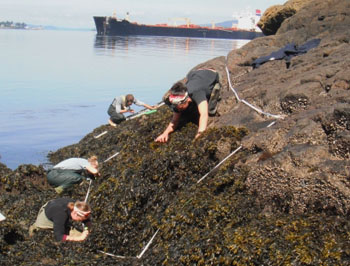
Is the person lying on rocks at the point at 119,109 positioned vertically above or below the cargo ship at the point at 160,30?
above

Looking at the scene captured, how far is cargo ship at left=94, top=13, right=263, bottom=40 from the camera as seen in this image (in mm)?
102750

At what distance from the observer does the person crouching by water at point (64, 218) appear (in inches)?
254

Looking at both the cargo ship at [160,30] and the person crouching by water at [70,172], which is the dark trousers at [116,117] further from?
the cargo ship at [160,30]

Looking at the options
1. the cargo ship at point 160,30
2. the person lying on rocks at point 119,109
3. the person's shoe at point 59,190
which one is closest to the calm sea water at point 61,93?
the person lying on rocks at point 119,109

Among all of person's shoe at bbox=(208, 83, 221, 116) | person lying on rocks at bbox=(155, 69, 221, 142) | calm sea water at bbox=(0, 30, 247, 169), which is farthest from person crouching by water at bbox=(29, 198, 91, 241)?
calm sea water at bbox=(0, 30, 247, 169)

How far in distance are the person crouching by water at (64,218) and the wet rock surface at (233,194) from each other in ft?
0.48

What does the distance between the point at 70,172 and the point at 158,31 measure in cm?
10175

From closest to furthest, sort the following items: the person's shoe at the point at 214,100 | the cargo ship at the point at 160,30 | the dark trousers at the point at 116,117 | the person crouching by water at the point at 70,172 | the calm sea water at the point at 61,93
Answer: the person's shoe at the point at 214,100 < the person crouching by water at the point at 70,172 < the dark trousers at the point at 116,117 < the calm sea water at the point at 61,93 < the cargo ship at the point at 160,30

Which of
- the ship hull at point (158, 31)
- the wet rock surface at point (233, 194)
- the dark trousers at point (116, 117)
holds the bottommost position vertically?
the ship hull at point (158, 31)

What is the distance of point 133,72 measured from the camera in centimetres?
3722

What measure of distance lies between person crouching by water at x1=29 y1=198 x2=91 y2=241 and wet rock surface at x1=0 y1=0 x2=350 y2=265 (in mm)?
146

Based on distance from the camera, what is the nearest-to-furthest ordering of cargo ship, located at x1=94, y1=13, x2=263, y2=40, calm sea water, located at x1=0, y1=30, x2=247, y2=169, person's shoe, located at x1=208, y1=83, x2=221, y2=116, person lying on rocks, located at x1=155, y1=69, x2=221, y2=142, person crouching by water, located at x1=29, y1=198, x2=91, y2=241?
person crouching by water, located at x1=29, y1=198, x2=91, y2=241 → person lying on rocks, located at x1=155, y1=69, x2=221, y2=142 → person's shoe, located at x1=208, y1=83, x2=221, y2=116 → calm sea water, located at x1=0, y1=30, x2=247, y2=169 → cargo ship, located at x1=94, y1=13, x2=263, y2=40

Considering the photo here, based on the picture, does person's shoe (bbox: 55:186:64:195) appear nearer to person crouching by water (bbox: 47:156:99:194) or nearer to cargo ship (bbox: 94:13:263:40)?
person crouching by water (bbox: 47:156:99:194)

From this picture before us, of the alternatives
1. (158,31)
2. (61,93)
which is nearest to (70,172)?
(61,93)
